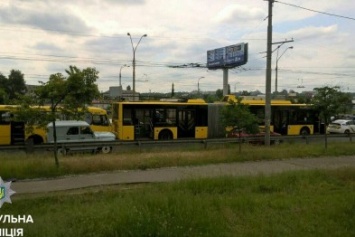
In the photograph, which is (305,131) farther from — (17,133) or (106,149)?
(17,133)

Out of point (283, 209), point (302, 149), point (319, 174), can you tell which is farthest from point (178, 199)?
point (302, 149)

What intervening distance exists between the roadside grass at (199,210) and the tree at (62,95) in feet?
11.8

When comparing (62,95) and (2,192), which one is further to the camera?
(62,95)

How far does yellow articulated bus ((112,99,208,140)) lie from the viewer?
1035 inches

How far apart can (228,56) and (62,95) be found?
5695 cm

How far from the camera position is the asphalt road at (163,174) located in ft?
37.3

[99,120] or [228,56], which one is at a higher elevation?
[228,56]

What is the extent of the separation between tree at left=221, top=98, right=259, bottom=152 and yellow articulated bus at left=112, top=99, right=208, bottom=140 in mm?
8362

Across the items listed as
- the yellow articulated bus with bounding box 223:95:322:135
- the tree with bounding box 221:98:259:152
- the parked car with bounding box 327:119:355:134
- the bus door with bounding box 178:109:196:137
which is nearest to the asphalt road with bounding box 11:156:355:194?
the tree with bounding box 221:98:259:152

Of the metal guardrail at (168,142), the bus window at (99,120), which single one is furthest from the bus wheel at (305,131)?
the bus window at (99,120)

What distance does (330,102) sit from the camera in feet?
71.1

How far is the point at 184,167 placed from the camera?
15.1 metres

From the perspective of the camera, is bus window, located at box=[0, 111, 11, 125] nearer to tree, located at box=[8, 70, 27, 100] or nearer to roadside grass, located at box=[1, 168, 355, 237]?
roadside grass, located at box=[1, 168, 355, 237]

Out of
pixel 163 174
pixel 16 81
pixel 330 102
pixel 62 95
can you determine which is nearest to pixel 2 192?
pixel 62 95
